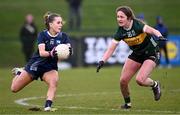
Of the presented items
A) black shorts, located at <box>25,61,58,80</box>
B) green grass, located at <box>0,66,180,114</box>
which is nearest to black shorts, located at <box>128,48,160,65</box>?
green grass, located at <box>0,66,180,114</box>

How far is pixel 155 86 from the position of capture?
53.4ft

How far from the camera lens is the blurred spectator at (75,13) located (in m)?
38.9

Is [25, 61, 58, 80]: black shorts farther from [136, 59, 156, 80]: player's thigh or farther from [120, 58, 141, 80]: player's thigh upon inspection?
[136, 59, 156, 80]: player's thigh

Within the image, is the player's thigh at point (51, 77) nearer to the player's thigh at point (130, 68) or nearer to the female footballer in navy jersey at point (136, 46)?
the female footballer in navy jersey at point (136, 46)

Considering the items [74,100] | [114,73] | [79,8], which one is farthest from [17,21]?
[74,100]

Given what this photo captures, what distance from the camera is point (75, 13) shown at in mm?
39250

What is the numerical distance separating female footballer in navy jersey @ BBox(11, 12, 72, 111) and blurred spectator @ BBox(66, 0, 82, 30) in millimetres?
23266

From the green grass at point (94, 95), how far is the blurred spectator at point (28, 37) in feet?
17.9

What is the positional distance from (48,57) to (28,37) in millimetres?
20669

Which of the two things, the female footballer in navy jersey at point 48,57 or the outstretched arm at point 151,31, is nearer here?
the female footballer in navy jersey at point 48,57

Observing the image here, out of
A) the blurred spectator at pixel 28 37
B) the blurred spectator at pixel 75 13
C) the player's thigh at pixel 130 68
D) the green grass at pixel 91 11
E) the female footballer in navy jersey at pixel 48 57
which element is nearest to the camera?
the female footballer in navy jersey at pixel 48 57

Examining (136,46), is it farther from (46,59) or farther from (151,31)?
(46,59)

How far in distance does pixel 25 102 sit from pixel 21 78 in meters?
2.76

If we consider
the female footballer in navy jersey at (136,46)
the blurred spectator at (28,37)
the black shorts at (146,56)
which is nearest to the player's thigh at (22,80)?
the female footballer in navy jersey at (136,46)
